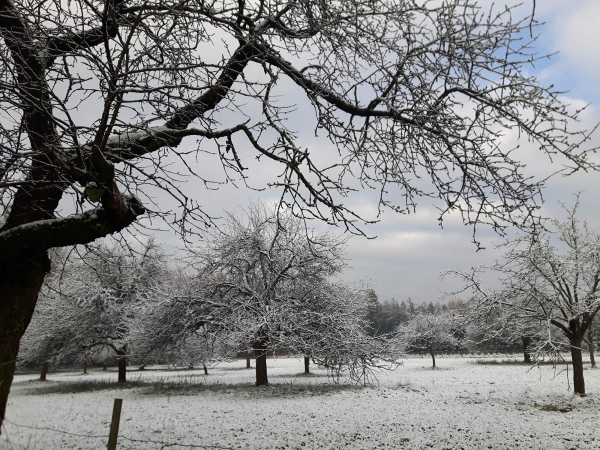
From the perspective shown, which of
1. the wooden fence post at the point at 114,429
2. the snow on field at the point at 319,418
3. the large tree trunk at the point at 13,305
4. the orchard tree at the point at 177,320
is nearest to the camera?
the large tree trunk at the point at 13,305

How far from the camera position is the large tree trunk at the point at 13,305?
14.5ft

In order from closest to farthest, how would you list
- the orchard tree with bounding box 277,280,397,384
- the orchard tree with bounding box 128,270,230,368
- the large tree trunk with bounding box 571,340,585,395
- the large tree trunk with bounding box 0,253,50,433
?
the large tree trunk with bounding box 0,253,50,433
the large tree trunk with bounding box 571,340,585,395
the orchard tree with bounding box 277,280,397,384
the orchard tree with bounding box 128,270,230,368

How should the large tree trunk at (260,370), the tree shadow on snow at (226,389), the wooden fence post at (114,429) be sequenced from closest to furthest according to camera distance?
the wooden fence post at (114,429), the tree shadow on snow at (226,389), the large tree trunk at (260,370)

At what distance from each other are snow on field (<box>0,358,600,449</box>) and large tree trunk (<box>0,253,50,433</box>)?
599mm

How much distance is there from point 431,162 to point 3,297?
190 inches

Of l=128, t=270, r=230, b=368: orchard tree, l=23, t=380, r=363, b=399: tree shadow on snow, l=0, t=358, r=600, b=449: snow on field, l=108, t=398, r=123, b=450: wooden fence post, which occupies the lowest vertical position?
l=23, t=380, r=363, b=399: tree shadow on snow

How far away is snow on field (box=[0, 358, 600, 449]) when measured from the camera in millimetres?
7434

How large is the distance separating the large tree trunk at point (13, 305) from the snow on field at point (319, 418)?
599 mm

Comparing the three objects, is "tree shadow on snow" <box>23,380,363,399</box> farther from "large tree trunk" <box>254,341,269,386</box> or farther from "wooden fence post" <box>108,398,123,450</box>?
"wooden fence post" <box>108,398,123,450</box>

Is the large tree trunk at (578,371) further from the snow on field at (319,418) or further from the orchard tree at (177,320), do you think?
the orchard tree at (177,320)

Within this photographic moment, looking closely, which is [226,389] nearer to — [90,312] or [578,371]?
[90,312]

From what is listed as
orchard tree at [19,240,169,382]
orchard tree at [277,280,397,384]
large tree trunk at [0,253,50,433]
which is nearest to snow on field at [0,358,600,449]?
large tree trunk at [0,253,50,433]

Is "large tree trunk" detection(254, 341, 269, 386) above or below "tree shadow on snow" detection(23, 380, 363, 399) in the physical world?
above

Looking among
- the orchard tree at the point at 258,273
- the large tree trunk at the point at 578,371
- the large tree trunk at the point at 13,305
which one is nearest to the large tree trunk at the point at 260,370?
the orchard tree at the point at 258,273
